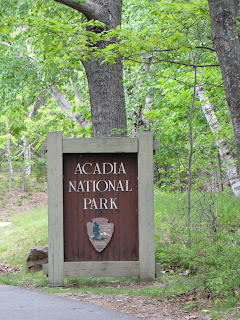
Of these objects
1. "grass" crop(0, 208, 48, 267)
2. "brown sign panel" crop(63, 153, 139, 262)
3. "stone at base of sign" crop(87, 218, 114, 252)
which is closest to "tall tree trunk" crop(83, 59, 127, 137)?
"brown sign panel" crop(63, 153, 139, 262)

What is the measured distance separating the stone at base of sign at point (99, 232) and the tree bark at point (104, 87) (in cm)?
294

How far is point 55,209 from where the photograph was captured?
7.70 m

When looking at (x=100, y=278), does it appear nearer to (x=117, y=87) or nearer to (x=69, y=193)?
(x=69, y=193)

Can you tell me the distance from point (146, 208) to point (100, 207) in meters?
0.71

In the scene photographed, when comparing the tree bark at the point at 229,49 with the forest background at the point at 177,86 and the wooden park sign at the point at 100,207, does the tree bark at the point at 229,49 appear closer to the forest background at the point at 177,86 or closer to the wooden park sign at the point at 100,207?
the forest background at the point at 177,86

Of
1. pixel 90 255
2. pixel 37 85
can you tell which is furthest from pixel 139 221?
pixel 37 85

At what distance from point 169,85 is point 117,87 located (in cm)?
252

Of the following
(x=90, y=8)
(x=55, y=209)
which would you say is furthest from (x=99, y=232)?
(x=90, y=8)

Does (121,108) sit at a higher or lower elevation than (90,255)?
higher

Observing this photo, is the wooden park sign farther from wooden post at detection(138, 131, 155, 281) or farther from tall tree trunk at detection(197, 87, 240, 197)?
tall tree trunk at detection(197, 87, 240, 197)

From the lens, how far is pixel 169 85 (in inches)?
500

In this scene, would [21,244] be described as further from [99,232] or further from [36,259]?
[99,232]

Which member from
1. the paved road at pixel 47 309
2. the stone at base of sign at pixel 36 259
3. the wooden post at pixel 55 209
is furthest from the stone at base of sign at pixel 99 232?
the stone at base of sign at pixel 36 259

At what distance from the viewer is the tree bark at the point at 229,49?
20.0ft
